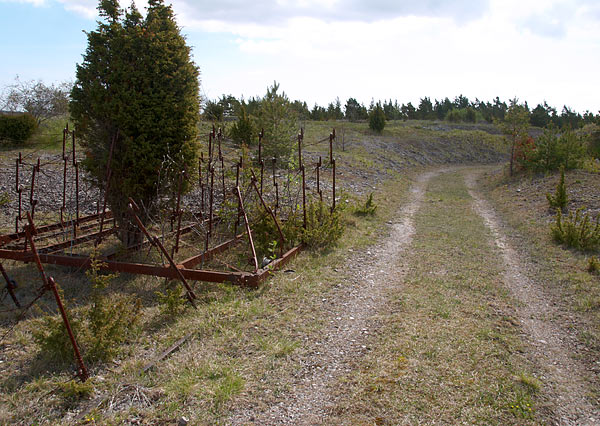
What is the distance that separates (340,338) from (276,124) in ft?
43.3

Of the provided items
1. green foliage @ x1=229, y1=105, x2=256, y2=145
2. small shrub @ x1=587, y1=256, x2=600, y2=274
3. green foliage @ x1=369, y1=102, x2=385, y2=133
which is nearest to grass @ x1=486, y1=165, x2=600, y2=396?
small shrub @ x1=587, y1=256, x2=600, y2=274

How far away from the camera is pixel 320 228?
7516 millimetres

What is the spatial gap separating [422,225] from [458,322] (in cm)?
580

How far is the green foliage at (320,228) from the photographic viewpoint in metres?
7.38

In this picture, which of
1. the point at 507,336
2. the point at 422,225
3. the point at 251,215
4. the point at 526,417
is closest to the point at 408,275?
the point at 507,336

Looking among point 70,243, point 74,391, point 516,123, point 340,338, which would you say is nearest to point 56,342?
point 74,391

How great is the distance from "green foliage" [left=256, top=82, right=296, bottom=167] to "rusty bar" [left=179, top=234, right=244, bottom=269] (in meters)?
8.53

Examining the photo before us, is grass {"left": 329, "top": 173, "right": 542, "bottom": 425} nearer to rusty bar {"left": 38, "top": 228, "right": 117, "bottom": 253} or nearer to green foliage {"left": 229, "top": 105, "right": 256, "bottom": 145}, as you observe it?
rusty bar {"left": 38, "top": 228, "right": 117, "bottom": 253}

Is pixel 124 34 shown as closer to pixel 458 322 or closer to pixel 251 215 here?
pixel 251 215

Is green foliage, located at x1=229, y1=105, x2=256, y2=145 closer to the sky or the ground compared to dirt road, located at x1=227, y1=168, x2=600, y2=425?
closer to the sky

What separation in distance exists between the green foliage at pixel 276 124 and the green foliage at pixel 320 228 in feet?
24.4

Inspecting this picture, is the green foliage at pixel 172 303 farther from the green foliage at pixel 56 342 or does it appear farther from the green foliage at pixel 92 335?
the green foliage at pixel 56 342

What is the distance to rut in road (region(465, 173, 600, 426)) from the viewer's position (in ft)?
10.5

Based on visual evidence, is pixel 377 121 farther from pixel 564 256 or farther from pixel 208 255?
pixel 208 255
